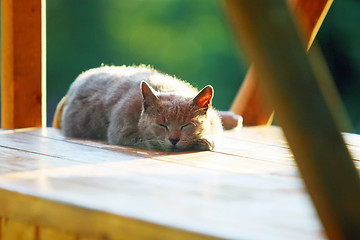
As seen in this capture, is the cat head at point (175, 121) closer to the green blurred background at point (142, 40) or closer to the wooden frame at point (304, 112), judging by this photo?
the wooden frame at point (304, 112)

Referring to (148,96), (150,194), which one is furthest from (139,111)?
(150,194)

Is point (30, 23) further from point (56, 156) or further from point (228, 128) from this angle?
point (228, 128)

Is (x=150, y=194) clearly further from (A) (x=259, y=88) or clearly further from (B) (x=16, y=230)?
(A) (x=259, y=88)

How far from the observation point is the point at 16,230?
4.87 feet

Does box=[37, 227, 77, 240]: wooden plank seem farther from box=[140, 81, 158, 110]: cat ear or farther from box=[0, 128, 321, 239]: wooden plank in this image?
box=[140, 81, 158, 110]: cat ear

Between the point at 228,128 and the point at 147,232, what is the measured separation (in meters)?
1.97

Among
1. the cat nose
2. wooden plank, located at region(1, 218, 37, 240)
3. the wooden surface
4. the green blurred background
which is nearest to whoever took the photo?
the wooden surface

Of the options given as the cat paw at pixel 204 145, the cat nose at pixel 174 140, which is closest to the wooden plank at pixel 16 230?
the cat nose at pixel 174 140

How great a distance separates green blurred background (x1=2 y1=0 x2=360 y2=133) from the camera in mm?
7469

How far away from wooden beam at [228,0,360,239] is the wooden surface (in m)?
0.28

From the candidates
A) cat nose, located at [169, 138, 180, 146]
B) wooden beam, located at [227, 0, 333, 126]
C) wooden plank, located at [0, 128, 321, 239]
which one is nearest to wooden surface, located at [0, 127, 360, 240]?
wooden plank, located at [0, 128, 321, 239]

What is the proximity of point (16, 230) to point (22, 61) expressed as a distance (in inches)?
62.1

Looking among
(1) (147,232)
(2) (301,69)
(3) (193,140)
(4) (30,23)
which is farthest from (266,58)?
(4) (30,23)

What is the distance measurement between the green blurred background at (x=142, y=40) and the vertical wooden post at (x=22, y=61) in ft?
15.0
